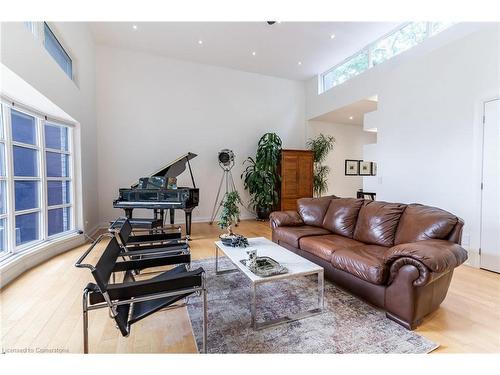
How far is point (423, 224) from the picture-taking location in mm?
2438

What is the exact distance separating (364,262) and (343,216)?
1130mm

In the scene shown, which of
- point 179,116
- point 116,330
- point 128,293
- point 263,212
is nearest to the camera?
point 128,293

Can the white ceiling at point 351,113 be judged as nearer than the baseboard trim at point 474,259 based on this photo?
No

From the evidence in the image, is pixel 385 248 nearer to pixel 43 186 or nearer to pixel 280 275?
pixel 280 275

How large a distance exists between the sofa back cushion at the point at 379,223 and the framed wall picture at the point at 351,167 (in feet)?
16.1

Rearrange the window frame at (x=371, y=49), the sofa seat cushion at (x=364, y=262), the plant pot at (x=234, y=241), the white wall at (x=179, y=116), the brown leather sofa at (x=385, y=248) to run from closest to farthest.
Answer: the brown leather sofa at (x=385, y=248)
the sofa seat cushion at (x=364, y=262)
the plant pot at (x=234, y=241)
the window frame at (x=371, y=49)
the white wall at (x=179, y=116)

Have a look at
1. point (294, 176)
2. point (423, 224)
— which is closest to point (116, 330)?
point (423, 224)

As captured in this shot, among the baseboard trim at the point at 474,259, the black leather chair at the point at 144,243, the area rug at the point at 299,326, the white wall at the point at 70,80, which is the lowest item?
the area rug at the point at 299,326

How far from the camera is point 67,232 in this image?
13.3ft

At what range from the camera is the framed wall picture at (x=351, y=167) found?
7.68 m

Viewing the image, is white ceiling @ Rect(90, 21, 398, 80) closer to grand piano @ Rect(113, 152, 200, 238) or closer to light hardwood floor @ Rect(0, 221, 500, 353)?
grand piano @ Rect(113, 152, 200, 238)

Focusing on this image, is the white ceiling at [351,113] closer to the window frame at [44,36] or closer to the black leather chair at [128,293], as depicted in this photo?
the black leather chair at [128,293]

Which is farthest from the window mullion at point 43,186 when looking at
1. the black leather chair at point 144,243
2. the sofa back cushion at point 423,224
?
the sofa back cushion at point 423,224

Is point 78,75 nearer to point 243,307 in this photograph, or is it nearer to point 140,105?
point 140,105
